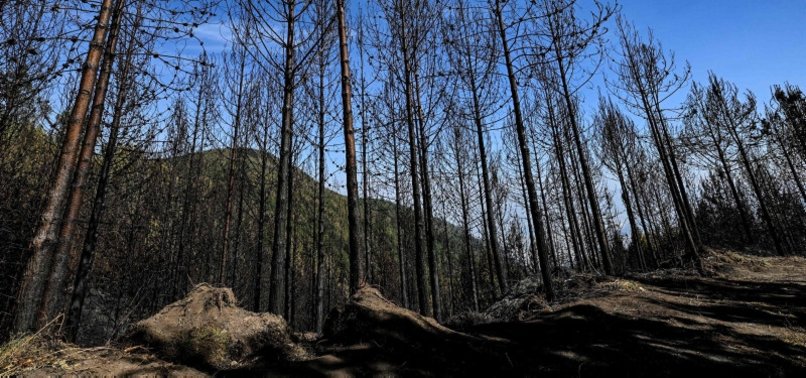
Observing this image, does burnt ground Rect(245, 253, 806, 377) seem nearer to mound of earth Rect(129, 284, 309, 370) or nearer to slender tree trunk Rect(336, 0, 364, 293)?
mound of earth Rect(129, 284, 309, 370)

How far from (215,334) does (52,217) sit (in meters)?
2.09

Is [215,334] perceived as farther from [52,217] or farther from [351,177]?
[351,177]

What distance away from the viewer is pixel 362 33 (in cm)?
1162

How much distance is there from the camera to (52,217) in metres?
3.52

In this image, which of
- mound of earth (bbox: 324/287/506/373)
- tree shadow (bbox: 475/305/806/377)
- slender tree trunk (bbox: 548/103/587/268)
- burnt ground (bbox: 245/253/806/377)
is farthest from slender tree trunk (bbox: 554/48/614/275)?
mound of earth (bbox: 324/287/506/373)

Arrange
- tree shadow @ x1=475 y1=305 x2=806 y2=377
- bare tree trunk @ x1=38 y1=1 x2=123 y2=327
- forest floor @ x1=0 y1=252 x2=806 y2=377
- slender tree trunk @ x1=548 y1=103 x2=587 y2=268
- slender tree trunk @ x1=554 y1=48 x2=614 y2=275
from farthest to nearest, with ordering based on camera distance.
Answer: slender tree trunk @ x1=548 y1=103 x2=587 y2=268
slender tree trunk @ x1=554 y1=48 x2=614 y2=275
bare tree trunk @ x1=38 y1=1 x2=123 y2=327
tree shadow @ x1=475 y1=305 x2=806 y2=377
forest floor @ x1=0 y1=252 x2=806 y2=377

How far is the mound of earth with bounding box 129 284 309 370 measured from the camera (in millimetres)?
3051

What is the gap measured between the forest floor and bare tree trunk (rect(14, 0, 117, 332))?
3.83 ft

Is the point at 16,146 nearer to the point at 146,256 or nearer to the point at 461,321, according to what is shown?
the point at 146,256

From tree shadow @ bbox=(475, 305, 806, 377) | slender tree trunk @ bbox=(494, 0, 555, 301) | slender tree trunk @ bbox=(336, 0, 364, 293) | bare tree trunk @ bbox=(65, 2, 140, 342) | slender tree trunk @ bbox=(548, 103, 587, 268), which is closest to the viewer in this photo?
tree shadow @ bbox=(475, 305, 806, 377)

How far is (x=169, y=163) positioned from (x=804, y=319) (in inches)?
687

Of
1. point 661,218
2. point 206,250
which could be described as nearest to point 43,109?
point 206,250

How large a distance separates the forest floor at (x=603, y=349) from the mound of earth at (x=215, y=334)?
0.20 m

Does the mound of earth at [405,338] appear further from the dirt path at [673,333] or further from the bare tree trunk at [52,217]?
the bare tree trunk at [52,217]
